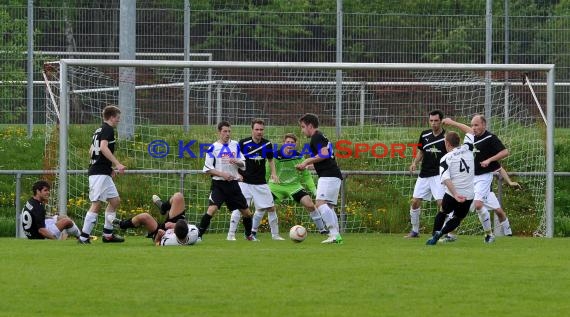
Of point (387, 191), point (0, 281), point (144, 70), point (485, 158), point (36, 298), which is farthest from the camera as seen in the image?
point (387, 191)

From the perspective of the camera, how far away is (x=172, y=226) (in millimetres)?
17062

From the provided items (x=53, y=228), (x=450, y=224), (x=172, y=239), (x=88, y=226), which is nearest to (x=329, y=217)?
(x=450, y=224)

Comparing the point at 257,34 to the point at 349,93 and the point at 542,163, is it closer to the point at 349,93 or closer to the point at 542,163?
the point at 349,93

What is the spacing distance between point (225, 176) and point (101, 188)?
197 centimetres

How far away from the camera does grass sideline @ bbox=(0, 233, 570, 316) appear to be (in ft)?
32.1

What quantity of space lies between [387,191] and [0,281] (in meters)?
12.9

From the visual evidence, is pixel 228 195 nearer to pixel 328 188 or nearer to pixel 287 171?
pixel 328 188

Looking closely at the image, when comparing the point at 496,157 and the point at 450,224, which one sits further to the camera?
the point at 496,157

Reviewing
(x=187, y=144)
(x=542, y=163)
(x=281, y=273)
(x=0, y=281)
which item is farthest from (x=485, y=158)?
(x=0, y=281)

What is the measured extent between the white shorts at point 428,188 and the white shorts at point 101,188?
5233 mm

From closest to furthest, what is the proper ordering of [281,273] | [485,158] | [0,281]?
[0,281]
[281,273]
[485,158]

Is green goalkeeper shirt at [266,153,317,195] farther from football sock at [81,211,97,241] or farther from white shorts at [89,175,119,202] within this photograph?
football sock at [81,211,97,241]

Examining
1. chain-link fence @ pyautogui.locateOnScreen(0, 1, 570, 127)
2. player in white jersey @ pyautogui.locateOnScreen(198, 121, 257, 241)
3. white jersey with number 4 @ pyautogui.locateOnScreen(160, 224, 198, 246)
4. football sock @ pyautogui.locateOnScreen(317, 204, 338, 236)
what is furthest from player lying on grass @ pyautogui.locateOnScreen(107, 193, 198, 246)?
chain-link fence @ pyautogui.locateOnScreen(0, 1, 570, 127)

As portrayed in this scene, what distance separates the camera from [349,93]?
23.2 metres
